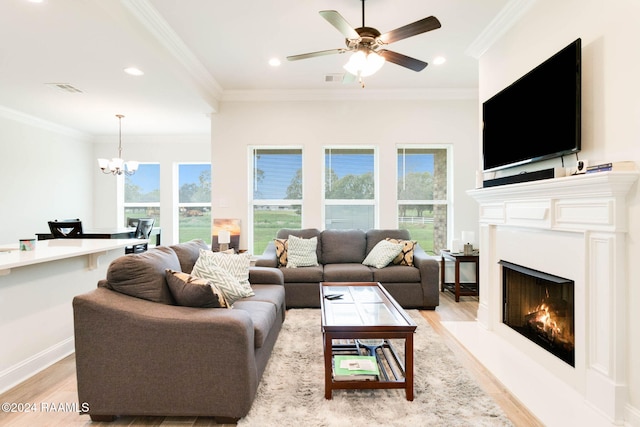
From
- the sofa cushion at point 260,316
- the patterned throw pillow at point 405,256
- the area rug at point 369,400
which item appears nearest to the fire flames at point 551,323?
the area rug at point 369,400

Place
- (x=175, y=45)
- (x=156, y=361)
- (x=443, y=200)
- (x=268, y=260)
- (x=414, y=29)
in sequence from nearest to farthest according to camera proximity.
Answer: (x=156, y=361) < (x=414, y=29) < (x=175, y=45) < (x=268, y=260) < (x=443, y=200)

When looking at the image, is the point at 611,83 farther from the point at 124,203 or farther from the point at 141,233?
the point at 124,203

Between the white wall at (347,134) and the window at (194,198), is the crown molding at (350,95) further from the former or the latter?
the window at (194,198)

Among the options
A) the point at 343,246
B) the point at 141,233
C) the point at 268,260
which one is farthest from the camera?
the point at 141,233

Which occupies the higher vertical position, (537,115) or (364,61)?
(364,61)

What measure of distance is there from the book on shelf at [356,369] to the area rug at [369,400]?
0.10 meters

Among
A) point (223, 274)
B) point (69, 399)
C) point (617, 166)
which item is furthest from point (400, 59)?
point (69, 399)

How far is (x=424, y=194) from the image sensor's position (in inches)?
208

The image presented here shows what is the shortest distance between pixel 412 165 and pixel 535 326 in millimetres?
3069

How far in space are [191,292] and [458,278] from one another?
3.56 metres

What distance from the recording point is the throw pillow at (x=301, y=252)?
169 inches

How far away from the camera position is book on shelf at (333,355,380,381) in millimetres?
2135

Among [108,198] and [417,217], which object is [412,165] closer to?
[417,217]

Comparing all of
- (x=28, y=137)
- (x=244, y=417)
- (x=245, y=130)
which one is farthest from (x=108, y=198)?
(x=244, y=417)
